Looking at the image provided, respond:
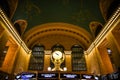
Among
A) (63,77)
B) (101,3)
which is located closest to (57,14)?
(101,3)

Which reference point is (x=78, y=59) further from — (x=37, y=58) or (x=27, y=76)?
(x=27, y=76)

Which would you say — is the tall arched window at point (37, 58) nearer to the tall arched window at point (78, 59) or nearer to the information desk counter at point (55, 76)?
the tall arched window at point (78, 59)

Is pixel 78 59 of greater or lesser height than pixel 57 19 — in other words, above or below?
below

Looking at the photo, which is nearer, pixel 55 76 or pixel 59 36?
pixel 55 76

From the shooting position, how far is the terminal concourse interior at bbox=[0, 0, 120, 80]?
992cm

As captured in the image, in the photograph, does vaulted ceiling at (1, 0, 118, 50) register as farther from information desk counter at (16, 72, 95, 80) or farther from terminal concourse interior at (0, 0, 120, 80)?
information desk counter at (16, 72, 95, 80)

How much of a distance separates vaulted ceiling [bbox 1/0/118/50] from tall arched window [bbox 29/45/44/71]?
2.00 ft

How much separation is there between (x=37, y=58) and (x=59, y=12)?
5.99 m

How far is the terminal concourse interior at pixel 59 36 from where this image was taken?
9.92 meters

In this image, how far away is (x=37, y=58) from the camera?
1606cm

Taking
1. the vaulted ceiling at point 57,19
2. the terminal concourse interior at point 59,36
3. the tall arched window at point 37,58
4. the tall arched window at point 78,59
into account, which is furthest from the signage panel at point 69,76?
the tall arched window at point 37,58

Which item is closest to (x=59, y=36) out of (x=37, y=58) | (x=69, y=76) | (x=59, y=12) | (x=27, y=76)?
(x=37, y=58)

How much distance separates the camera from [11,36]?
11430mm

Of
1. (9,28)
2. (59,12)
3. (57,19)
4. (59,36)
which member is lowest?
(9,28)
